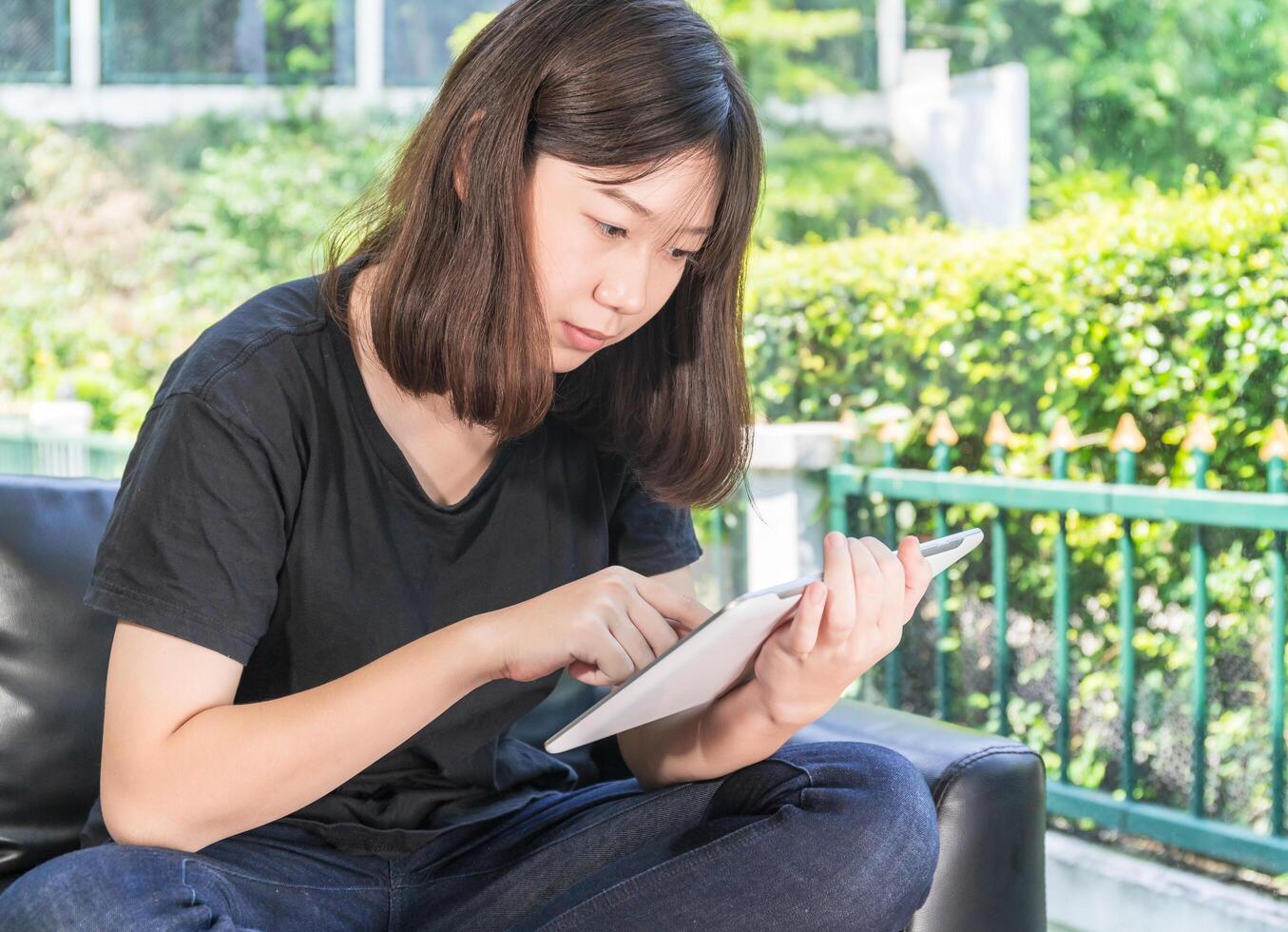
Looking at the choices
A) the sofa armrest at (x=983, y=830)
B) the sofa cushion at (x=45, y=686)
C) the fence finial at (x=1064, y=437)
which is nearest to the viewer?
the sofa armrest at (x=983, y=830)

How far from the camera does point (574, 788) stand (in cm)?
162

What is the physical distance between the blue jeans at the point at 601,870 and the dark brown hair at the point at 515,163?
415 mm

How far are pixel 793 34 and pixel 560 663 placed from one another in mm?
2258

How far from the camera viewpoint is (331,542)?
1.28m

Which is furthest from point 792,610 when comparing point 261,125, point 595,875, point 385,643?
point 261,125

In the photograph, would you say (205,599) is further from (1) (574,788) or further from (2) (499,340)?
(1) (574,788)

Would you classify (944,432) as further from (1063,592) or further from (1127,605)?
(1127,605)

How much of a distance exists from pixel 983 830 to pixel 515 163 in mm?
789

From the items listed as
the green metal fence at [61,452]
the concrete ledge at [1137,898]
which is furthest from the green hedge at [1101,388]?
the green metal fence at [61,452]

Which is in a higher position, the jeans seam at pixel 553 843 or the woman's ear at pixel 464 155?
the woman's ear at pixel 464 155

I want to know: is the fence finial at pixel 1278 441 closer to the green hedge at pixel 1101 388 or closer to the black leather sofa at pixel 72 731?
the green hedge at pixel 1101 388

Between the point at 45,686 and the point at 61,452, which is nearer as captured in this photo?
the point at 45,686

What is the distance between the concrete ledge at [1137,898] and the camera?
2.05 meters

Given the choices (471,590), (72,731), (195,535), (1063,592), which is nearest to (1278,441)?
(1063,592)
